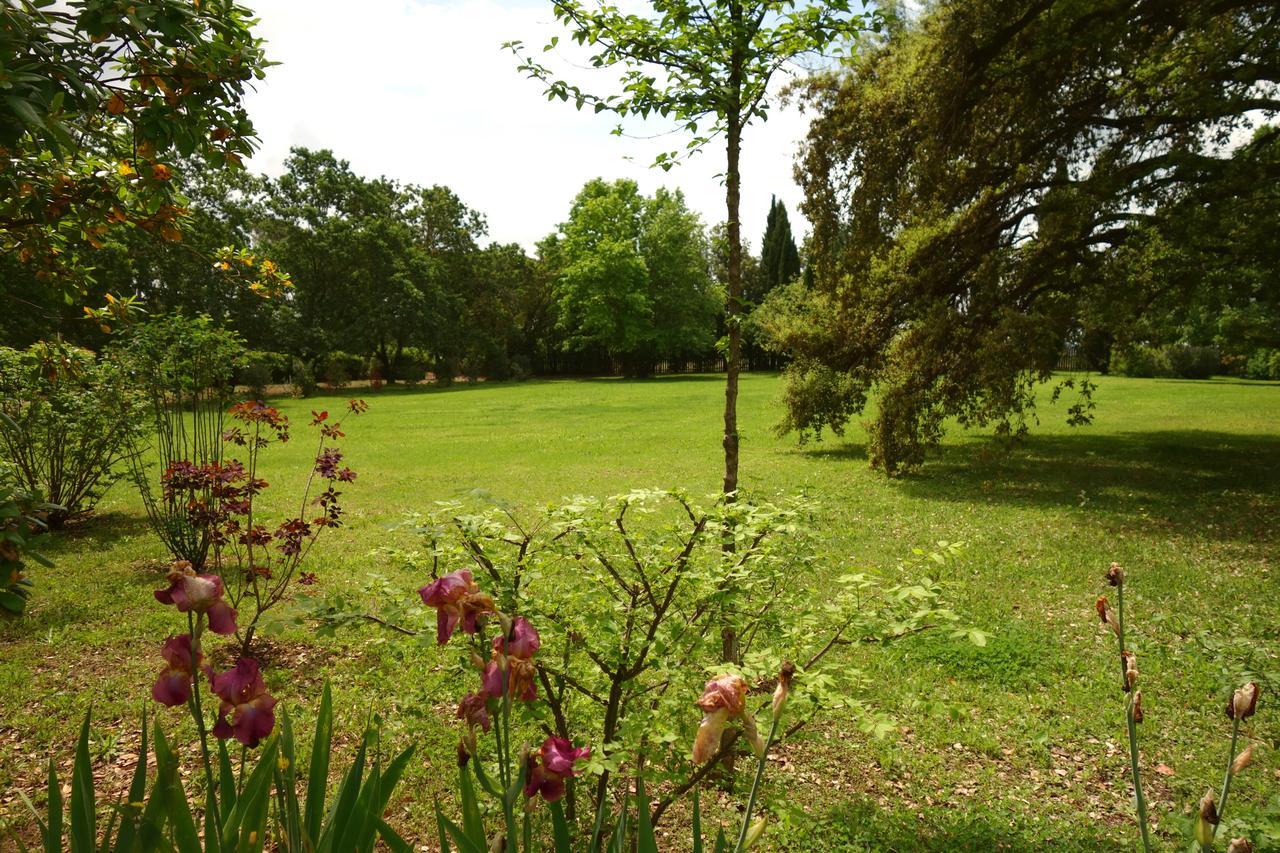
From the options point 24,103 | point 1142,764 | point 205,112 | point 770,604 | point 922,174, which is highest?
point 922,174

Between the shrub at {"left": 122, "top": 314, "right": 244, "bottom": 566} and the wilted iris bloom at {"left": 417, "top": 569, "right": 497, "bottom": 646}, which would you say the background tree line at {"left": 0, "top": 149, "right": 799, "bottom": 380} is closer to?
the shrub at {"left": 122, "top": 314, "right": 244, "bottom": 566}

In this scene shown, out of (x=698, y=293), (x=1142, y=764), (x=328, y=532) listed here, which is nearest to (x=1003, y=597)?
(x=1142, y=764)

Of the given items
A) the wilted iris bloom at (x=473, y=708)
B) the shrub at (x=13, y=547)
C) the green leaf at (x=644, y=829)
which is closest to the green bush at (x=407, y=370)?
the shrub at (x=13, y=547)

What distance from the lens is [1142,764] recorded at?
12.1 feet

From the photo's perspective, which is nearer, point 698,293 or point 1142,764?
point 1142,764

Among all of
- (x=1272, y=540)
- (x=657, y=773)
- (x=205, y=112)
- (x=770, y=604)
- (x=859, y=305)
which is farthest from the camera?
(x=859, y=305)

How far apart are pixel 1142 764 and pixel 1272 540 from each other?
5591 millimetres

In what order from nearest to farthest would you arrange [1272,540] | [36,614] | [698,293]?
[36,614] < [1272,540] < [698,293]

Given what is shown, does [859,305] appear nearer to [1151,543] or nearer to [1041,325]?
[1041,325]

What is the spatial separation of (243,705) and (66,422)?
8116 millimetres

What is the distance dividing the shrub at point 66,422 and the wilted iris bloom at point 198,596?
712 cm

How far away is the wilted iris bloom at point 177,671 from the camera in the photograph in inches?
49.3

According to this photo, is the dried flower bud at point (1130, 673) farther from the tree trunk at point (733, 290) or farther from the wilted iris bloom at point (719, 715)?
the tree trunk at point (733, 290)

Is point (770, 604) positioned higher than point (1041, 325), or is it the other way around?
point (1041, 325)
